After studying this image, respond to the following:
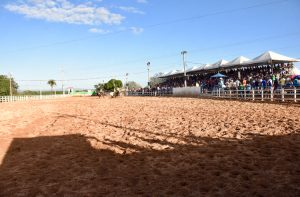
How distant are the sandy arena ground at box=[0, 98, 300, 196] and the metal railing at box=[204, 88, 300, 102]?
7.82 m

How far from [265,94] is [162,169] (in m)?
17.1

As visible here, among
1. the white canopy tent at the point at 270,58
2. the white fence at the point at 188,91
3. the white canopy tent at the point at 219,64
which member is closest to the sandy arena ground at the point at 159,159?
the white canopy tent at the point at 270,58

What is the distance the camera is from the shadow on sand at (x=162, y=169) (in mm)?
5512

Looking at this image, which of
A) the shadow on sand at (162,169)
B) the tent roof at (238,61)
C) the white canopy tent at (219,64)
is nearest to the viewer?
the shadow on sand at (162,169)

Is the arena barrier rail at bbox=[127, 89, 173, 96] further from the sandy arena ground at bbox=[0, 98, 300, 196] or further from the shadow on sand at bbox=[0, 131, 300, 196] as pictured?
the shadow on sand at bbox=[0, 131, 300, 196]

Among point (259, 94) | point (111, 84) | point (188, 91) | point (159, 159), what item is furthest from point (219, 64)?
point (111, 84)

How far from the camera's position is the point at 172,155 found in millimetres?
8016

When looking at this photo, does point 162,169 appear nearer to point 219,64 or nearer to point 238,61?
point 238,61

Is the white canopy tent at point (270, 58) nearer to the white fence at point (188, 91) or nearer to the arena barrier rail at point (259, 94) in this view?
the arena barrier rail at point (259, 94)

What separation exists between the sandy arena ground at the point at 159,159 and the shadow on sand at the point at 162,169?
15 millimetres

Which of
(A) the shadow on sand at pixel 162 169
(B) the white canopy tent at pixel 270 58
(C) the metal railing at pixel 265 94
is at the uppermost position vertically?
(B) the white canopy tent at pixel 270 58

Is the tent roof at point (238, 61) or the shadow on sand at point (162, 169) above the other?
the tent roof at point (238, 61)

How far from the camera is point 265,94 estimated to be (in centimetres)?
2192

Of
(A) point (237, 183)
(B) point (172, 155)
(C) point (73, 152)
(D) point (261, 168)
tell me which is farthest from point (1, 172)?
(D) point (261, 168)
